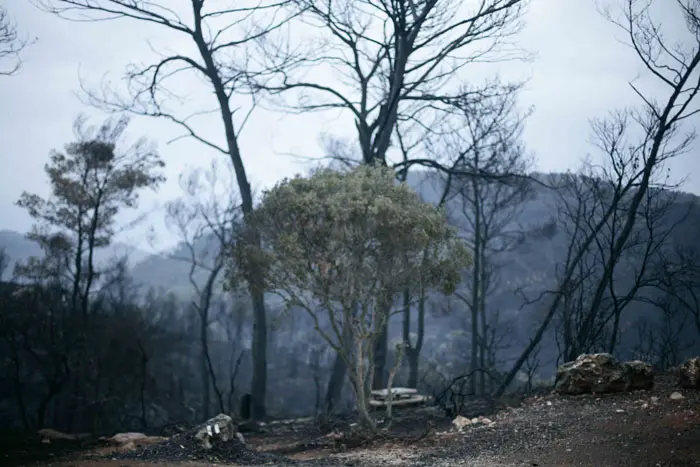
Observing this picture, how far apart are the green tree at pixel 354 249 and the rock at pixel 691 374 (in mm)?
3838

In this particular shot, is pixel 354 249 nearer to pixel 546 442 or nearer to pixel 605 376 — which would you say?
pixel 546 442

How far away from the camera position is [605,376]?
986 cm

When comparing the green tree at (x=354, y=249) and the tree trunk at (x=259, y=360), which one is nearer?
the green tree at (x=354, y=249)

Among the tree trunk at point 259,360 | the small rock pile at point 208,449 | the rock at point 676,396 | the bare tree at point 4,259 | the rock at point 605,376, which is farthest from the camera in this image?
the bare tree at point 4,259

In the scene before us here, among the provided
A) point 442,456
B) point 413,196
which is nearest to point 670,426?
point 442,456

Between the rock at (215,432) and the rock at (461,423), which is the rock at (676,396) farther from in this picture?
the rock at (215,432)

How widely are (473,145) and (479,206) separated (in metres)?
2.90

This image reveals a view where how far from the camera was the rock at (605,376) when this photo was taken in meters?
9.77

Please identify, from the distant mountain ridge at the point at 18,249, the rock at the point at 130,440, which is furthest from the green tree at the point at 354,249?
the distant mountain ridge at the point at 18,249

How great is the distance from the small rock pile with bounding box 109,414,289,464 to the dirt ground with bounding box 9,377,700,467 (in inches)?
5.7

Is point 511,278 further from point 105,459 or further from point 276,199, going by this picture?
point 105,459

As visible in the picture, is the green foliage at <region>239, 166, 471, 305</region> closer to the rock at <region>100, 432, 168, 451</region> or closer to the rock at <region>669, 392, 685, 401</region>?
the rock at <region>100, 432, 168, 451</region>

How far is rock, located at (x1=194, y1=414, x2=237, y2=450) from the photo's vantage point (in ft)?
29.2

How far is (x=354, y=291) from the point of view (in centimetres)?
1068
